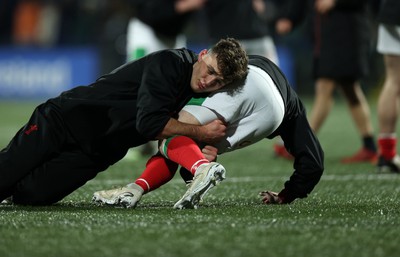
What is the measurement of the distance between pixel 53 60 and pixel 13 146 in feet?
34.8

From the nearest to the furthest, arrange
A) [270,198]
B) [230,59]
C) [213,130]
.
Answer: [230,59] < [213,130] < [270,198]

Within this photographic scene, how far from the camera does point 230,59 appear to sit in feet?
12.0

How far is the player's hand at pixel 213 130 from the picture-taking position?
3.77 metres

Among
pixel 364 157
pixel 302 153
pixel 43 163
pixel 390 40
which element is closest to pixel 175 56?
pixel 302 153

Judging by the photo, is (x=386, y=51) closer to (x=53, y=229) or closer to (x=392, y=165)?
(x=392, y=165)

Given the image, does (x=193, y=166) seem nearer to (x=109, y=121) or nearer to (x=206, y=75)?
(x=206, y=75)

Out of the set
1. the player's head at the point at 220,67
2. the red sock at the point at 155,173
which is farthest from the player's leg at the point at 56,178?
the player's head at the point at 220,67

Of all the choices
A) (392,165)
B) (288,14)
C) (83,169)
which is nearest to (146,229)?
(83,169)

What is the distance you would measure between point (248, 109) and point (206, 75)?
240 mm

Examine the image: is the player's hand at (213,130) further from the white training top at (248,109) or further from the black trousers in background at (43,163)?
the black trousers in background at (43,163)

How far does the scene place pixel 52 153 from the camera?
4.08 m

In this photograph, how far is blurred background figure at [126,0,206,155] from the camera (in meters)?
7.03

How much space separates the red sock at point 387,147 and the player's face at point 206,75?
2.35 meters

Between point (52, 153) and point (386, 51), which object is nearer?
point (52, 153)
